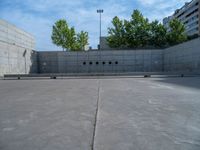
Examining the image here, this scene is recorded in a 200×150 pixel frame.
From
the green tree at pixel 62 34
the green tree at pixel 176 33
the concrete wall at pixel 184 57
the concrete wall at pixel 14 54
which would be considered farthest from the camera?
the green tree at pixel 62 34

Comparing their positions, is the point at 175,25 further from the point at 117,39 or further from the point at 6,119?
the point at 6,119

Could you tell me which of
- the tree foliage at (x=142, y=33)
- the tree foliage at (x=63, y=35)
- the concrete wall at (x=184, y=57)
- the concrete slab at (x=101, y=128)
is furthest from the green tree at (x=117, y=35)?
the concrete slab at (x=101, y=128)

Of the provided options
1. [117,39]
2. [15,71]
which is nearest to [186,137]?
[15,71]

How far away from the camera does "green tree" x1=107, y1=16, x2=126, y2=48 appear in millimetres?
46969

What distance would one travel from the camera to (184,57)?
78.4 ft

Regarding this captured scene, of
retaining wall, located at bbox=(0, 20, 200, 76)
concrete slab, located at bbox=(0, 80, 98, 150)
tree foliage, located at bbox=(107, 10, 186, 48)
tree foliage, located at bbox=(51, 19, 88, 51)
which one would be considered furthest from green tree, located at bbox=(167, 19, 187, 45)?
concrete slab, located at bbox=(0, 80, 98, 150)

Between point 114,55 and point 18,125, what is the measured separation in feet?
91.7

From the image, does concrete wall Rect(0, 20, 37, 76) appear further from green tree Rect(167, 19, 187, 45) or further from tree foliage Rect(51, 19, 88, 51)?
green tree Rect(167, 19, 187, 45)

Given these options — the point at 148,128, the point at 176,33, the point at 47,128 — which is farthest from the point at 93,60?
the point at 148,128

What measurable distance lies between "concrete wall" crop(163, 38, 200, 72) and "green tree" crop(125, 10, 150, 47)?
16771 mm

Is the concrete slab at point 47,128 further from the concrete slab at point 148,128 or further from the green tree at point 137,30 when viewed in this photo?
the green tree at point 137,30

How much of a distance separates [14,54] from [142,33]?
29.9 m

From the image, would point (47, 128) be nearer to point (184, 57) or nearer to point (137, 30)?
point (184, 57)

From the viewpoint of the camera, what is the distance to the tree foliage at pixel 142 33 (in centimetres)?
4477
